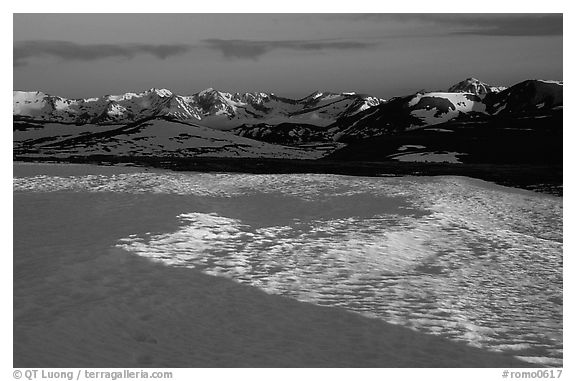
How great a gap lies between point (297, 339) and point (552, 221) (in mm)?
19534

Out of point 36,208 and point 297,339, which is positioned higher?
point 36,208

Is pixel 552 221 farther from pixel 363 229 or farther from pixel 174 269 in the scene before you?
pixel 174 269

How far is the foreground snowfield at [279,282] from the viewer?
10617mm

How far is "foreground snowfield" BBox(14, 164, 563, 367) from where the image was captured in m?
10.6

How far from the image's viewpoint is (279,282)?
47.7ft

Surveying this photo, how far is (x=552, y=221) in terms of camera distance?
82.7 ft
